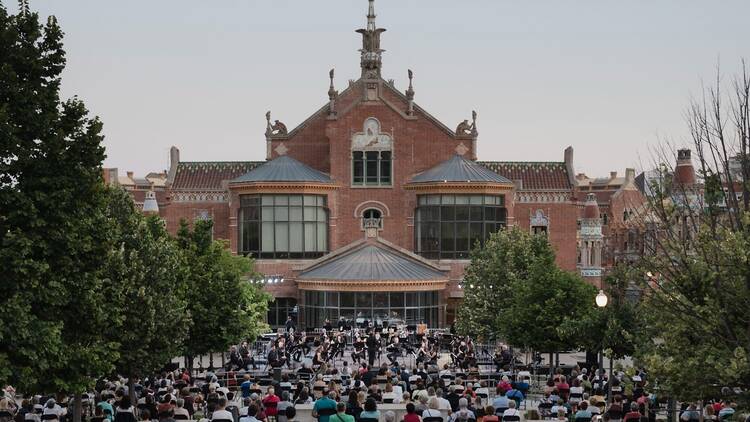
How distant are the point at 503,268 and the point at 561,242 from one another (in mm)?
25056

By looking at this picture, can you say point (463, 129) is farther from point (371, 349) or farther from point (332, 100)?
point (371, 349)

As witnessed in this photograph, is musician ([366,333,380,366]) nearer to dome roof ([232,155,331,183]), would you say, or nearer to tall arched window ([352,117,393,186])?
dome roof ([232,155,331,183])

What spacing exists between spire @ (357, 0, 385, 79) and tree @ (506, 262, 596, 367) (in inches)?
1469

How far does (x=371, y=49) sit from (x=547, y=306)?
41.8 meters

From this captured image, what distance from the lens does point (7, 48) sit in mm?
27219

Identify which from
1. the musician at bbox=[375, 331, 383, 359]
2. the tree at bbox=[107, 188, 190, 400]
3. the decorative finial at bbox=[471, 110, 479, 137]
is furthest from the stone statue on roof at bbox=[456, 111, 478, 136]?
the tree at bbox=[107, 188, 190, 400]

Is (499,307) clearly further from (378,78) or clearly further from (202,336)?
(378,78)

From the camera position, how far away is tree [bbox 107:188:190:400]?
1384 inches

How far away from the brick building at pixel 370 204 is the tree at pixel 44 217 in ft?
159

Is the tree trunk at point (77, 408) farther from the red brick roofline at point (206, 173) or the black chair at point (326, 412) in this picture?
the red brick roofline at point (206, 173)

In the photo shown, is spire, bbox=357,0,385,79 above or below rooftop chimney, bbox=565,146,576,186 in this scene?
above

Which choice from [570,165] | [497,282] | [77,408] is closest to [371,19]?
[570,165]

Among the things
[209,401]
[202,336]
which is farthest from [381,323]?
[209,401]

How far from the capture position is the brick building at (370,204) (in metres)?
77.9
